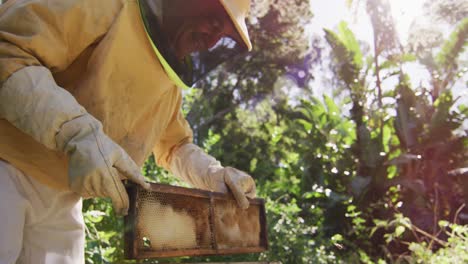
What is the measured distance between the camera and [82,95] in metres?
1.52

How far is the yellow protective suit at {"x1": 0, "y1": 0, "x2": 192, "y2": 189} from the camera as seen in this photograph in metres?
1.36

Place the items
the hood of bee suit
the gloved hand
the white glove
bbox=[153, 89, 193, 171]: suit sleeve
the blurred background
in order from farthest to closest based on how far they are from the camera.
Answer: the blurred background < bbox=[153, 89, 193, 171]: suit sleeve < the white glove < the hood of bee suit < the gloved hand

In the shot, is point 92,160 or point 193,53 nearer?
point 92,160

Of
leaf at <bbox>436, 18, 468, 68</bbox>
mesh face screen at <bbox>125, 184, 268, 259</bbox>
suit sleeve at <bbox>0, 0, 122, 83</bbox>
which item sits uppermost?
leaf at <bbox>436, 18, 468, 68</bbox>

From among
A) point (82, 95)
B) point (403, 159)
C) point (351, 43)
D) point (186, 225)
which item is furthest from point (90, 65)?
point (351, 43)

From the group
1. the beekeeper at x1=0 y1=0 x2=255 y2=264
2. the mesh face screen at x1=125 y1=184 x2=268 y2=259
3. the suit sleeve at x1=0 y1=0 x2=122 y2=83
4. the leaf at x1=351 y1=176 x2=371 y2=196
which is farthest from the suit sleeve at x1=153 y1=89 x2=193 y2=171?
the leaf at x1=351 y1=176 x2=371 y2=196

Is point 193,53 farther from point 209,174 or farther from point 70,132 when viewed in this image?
point 70,132

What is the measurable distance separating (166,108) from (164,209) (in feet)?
1.55

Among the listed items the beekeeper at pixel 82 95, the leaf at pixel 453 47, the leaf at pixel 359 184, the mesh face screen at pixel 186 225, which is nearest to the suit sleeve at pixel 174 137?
the beekeeper at pixel 82 95

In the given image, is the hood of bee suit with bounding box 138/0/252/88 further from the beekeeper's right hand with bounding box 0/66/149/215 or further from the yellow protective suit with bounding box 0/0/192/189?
the beekeeper's right hand with bounding box 0/66/149/215

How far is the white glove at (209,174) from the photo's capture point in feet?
5.91

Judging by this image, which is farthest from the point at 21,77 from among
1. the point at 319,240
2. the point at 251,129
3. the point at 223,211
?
the point at 251,129

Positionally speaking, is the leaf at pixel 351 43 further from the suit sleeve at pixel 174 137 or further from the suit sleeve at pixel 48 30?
the suit sleeve at pixel 48 30

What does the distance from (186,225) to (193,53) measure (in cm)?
64
